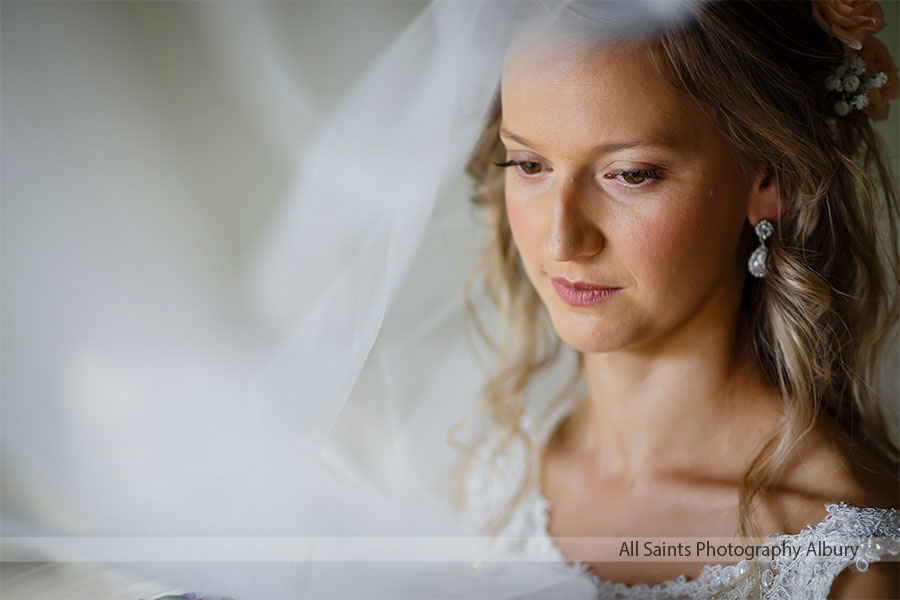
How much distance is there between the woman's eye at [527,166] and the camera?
116 cm

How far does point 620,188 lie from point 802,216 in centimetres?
28

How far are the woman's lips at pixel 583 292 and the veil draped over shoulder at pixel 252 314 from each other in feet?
0.83

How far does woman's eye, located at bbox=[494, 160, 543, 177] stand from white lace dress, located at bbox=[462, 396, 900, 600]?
0.59 m

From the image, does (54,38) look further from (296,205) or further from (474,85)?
(474,85)

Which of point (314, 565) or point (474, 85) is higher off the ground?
point (474, 85)

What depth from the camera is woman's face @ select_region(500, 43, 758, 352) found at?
1045mm

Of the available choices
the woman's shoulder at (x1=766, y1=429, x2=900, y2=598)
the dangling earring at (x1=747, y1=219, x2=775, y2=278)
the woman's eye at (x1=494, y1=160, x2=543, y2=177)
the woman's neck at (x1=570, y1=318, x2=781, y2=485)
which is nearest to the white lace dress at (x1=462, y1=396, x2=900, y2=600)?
the woman's shoulder at (x1=766, y1=429, x2=900, y2=598)

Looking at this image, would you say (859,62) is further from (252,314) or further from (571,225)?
(252,314)

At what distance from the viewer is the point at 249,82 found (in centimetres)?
165

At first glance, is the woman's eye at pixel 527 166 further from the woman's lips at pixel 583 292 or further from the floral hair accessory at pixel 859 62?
the floral hair accessory at pixel 859 62

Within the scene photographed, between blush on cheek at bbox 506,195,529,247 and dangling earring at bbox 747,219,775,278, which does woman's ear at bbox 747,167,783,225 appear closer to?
dangling earring at bbox 747,219,775,278

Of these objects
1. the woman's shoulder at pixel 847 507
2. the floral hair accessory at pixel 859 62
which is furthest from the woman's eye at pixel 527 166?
the woman's shoulder at pixel 847 507

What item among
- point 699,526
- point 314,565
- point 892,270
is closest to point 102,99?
point 314,565

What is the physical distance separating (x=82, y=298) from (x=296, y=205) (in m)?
0.42
